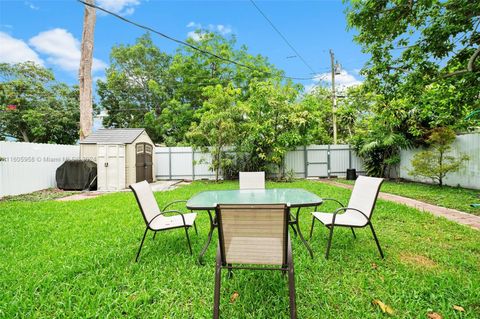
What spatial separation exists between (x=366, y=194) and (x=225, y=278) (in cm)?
205

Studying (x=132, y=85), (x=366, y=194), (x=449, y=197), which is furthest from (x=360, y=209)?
(x=132, y=85)

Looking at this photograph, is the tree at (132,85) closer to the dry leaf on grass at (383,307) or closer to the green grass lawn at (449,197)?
the green grass lawn at (449,197)

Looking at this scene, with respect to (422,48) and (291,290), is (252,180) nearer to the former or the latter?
(291,290)

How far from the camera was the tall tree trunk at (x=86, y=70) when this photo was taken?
34.8ft

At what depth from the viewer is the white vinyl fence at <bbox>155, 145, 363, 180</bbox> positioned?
12.2m

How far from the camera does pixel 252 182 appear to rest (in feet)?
14.4

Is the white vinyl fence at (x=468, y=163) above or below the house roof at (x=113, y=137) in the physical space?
below

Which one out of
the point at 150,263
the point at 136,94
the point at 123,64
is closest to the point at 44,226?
the point at 150,263

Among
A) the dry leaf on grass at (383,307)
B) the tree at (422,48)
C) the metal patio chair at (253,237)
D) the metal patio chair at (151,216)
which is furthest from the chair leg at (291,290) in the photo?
the tree at (422,48)

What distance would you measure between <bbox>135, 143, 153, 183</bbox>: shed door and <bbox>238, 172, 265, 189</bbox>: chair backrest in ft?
22.6

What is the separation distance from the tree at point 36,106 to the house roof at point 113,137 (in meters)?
12.0

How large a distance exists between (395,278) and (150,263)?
253cm

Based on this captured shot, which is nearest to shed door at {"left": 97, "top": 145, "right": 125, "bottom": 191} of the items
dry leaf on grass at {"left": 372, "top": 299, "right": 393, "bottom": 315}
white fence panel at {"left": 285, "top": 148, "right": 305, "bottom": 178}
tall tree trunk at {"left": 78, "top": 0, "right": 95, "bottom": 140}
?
tall tree trunk at {"left": 78, "top": 0, "right": 95, "bottom": 140}

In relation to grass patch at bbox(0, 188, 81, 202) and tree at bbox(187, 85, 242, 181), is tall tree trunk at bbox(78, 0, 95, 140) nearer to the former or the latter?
grass patch at bbox(0, 188, 81, 202)
